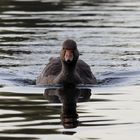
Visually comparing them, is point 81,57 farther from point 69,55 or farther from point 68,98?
point 68,98

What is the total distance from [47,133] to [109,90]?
19.2 feet

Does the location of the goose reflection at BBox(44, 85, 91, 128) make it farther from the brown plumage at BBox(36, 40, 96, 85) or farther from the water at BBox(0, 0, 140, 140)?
the brown plumage at BBox(36, 40, 96, 85)

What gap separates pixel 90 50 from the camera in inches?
987

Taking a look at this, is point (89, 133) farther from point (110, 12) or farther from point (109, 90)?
point (110, 12)

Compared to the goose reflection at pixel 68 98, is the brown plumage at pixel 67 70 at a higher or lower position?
higher

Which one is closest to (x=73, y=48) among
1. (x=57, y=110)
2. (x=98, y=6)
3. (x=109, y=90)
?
(x=109, y=90)

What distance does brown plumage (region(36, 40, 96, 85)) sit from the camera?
19.2 meters

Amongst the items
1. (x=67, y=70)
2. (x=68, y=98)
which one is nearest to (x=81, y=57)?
(x=67, y=70)

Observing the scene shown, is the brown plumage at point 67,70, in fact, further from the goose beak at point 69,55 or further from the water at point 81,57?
the water at point 81,57

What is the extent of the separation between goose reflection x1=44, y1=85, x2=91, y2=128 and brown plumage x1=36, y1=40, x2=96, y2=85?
0.31 m

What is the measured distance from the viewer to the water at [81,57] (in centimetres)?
1356

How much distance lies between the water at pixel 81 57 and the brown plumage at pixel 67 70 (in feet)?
1.32

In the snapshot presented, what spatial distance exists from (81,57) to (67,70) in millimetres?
4879

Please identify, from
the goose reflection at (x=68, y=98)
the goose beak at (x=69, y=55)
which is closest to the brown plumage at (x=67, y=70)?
the goose beak at (x=69, y=55)
